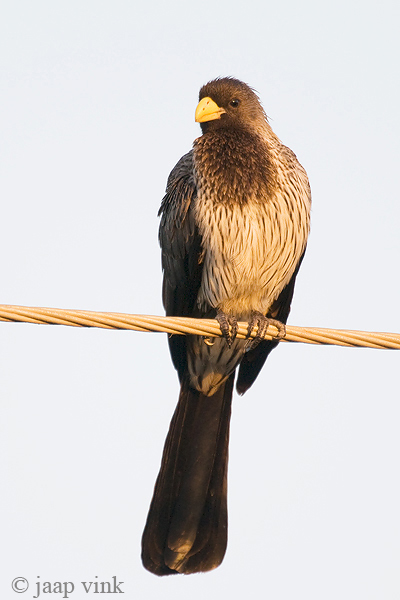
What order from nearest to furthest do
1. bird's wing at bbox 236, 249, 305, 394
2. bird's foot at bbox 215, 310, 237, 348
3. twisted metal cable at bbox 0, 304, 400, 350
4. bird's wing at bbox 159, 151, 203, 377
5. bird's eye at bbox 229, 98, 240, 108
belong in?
twisted metal cable at bbox 0, 304, 400, 350 < bird's foot at bbox 215, 310, 237, 348 < bird's wing at bbox 159, 151, 203, 377 < bird's wing at bbox 236, 249, 305, 394 < bird's eye at bbox 229, 98, 240, 108

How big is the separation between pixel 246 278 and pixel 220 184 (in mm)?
645

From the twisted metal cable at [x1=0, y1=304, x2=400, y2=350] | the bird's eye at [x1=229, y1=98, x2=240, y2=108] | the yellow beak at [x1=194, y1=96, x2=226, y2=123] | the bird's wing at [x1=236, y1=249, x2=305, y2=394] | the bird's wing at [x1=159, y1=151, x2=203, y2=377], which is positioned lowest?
the twisted metal cable at [x1=0, y1=304, x2=400, y2=350]

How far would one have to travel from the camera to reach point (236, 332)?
5352 mm

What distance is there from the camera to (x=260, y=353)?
6.11m

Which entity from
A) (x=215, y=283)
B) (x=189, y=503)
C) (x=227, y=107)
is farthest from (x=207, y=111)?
(x=189, y=503)

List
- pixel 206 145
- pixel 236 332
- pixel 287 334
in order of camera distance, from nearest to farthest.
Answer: pixel 287 334, pixel 236 332, pixel 206 145

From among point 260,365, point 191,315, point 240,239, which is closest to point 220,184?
point 240,239

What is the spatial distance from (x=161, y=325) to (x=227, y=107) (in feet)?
8.81

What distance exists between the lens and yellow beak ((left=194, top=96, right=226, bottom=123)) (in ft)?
20.1

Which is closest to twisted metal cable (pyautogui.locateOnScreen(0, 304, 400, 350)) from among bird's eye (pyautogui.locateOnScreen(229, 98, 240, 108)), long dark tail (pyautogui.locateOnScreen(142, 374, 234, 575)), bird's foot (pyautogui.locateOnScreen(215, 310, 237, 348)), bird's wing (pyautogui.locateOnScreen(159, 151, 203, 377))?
bird's foot (pyautogui.locateOnScreen(215, 310, 237, 348))

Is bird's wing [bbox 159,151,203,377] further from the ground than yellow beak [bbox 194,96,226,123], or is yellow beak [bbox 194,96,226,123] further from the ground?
yellow beak [bbox 194,96,226,123]

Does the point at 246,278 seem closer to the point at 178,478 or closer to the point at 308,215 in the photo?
the point at 308,215

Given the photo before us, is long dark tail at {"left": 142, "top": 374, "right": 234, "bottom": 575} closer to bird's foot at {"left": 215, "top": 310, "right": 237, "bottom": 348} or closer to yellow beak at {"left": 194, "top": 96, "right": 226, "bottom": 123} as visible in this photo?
bird's foot at {"left": 215, "top": 310, "right": 237, "bottom": 348}

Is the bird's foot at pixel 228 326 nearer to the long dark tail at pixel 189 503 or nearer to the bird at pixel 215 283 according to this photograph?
the bird at pixel 215 283
